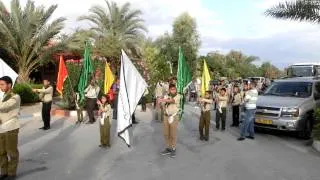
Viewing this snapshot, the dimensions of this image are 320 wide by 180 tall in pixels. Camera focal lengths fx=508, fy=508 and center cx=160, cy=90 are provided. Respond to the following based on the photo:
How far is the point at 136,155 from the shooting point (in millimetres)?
10625

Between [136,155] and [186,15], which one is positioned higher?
[186,15]

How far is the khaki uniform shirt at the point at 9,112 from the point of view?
7.88 m

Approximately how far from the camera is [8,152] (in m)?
7.92

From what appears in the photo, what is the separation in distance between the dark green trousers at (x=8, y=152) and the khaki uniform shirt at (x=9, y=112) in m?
0.09

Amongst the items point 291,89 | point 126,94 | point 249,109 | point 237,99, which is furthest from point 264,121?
point 126,94

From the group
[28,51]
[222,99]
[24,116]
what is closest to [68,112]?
[24,116]

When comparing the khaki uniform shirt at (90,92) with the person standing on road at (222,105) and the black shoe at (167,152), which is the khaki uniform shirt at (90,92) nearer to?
the person standing on road at (222,105)

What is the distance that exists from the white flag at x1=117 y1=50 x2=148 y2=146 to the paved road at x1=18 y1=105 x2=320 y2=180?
69 centimetres

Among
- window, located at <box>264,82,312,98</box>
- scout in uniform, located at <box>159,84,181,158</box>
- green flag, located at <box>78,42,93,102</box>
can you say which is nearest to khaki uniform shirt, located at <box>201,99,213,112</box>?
scout in uniform, located at <box>159,84,181,158</box>

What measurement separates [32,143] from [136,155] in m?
3.03

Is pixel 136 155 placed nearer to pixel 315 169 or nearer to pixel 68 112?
pixel 315 169

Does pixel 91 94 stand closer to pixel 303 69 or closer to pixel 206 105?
pixel 206 105

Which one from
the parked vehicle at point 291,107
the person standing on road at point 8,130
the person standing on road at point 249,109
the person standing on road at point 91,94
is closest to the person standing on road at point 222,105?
the parked vehicle at point 291,107

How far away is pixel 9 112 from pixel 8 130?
0.94 feet
